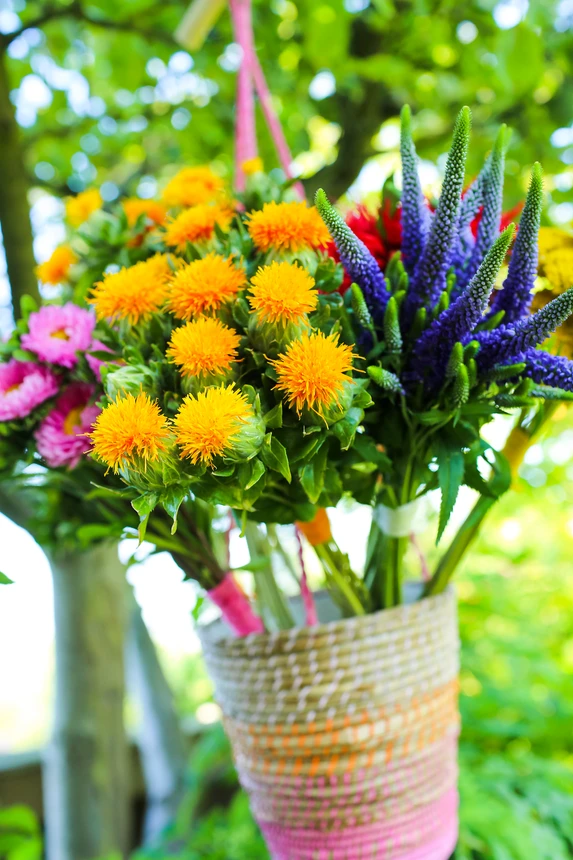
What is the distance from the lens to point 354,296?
0.31 metres

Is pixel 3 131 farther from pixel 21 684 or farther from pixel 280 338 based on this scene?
pixel 21 684

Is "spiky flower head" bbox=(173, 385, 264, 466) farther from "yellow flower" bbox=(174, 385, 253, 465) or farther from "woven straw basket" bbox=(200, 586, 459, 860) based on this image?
"woven straw basket" bbox=(200, 586, 459, 860)

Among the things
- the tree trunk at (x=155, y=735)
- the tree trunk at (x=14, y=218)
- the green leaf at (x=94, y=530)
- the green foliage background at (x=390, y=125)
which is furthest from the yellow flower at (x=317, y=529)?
the tree trunk at (x=155, y=735)

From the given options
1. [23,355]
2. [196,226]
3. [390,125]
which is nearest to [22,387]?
[23,355]

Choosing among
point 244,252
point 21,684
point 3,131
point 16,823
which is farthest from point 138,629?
point 21,684

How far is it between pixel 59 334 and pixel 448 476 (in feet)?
0.74

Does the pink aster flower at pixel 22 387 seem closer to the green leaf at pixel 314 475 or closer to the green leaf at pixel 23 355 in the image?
the green leaf at pixel 23 355

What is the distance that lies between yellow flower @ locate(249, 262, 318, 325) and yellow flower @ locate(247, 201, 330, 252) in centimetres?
4

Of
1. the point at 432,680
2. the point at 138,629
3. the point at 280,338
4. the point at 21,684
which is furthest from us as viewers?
the point at 21,684

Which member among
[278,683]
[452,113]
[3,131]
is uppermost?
[452,113]

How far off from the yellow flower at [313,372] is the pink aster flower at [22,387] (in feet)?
0.52

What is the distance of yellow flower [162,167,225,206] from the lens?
0.44m

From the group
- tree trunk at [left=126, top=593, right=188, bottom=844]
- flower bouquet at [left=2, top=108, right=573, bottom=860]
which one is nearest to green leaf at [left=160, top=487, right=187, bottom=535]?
flower bouquet at [left=2, top=108, right=573, bottom=860]

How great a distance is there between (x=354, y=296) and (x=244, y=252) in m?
0.08
